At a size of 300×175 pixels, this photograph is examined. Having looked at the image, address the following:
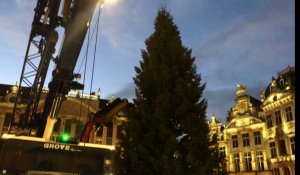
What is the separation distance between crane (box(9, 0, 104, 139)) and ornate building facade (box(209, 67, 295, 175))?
28.9 m

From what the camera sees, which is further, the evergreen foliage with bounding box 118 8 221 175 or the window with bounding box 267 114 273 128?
the window with bounding box 267 114 273 128

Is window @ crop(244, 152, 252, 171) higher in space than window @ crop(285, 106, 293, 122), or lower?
lower

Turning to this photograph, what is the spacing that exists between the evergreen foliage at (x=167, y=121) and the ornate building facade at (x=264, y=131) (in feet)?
77.8

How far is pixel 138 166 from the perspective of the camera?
12.7 meters

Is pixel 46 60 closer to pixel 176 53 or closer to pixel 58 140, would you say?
pixel 58 140

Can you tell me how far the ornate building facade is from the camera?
3547cm

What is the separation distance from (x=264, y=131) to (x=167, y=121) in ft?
102

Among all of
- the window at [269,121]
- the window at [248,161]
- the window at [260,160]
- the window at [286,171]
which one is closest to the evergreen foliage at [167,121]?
the window at [286,171]

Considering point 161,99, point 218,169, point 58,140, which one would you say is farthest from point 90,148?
point 218,169

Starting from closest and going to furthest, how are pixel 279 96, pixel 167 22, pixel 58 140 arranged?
pixel 58 140
pixel 167 22
pixel 279 96

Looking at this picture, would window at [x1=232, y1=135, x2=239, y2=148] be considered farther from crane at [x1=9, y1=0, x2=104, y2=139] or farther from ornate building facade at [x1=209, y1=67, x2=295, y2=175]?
crane at [x1=9, y1=0, x2=104, y2=139]

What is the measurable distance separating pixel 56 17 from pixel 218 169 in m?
9.49

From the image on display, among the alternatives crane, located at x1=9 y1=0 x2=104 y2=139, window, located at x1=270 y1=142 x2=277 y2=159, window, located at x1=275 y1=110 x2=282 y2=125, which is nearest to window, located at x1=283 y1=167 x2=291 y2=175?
window, located at x1=270 y1=142 x2=277 y2=159

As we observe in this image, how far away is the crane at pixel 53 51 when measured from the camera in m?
10.5
